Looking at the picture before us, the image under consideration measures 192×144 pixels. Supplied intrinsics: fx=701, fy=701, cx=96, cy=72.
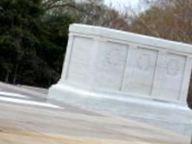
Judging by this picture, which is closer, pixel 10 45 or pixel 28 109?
pixel 28 109

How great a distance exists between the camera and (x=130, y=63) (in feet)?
67.8

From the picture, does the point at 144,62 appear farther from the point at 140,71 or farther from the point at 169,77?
the point at 169,77

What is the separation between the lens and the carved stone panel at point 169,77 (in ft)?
69.8

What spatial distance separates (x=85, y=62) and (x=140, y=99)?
2026mm

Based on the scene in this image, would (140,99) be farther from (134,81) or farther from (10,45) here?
(10,45)

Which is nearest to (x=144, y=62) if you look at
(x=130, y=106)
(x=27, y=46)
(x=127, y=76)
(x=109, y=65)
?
(x=127, y=76)

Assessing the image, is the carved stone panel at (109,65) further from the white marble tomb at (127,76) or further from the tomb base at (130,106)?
the tomb base at (130,106)

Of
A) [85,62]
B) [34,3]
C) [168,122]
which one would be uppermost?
[34,3]

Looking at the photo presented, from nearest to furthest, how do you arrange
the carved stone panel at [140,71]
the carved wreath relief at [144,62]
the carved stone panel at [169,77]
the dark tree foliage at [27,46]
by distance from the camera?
the carved stone panel at [140,71] → the carved wreath relief at [144,62] → the carved stone panel at [169,77] → the dark tree foliage at [27,46]

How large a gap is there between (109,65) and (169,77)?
221 centimetres

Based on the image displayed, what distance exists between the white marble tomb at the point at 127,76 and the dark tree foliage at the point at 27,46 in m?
18.3

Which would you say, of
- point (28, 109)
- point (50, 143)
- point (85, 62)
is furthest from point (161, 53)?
point (50, 143)

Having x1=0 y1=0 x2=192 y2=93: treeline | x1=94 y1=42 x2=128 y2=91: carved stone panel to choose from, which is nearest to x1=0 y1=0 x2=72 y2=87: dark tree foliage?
x1=0 y1=0 x2=192 y2=93: treeline

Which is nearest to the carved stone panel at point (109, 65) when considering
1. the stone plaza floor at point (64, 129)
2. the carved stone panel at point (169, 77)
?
the carved stone panel at point (169, 77)
